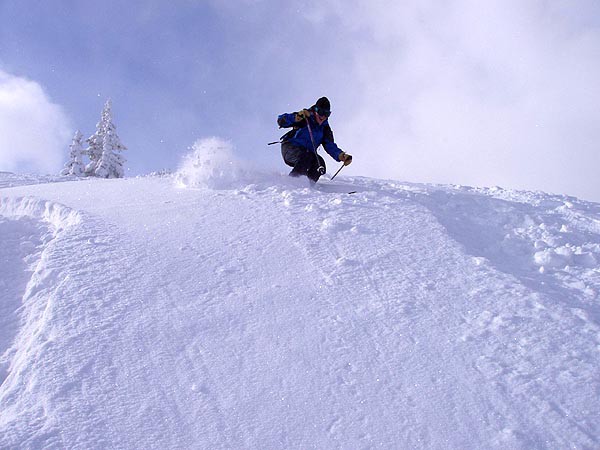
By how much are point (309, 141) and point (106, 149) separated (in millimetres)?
21979

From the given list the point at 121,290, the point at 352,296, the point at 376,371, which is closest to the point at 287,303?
the point at 352,296

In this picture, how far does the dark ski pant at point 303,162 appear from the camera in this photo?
809 cm

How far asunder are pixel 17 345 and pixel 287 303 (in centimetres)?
214

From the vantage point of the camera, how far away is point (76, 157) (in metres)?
27.1

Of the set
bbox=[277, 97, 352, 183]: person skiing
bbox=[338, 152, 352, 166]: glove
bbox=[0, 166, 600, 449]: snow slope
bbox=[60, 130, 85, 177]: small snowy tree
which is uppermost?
bbox=[60, 130, 85, 177]: small snowy tree

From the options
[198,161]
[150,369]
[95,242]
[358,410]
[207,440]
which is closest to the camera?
[207,440]

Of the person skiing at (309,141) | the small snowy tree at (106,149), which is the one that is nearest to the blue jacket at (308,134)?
the person skiing at (309,141)

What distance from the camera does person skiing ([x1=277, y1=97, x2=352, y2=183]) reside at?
8125 millimetres

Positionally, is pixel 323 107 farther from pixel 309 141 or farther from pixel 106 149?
pixel 106 149

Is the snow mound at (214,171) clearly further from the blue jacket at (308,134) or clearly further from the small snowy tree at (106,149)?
the small snowy tree at (106,149)

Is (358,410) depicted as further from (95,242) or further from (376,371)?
(95,242)

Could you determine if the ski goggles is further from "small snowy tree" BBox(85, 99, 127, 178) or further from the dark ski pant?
"small snowy tree" BBox(85, 99, 127, 178)

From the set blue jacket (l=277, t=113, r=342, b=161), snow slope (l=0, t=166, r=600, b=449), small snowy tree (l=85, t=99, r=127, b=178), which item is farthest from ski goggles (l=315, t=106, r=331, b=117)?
small snowy tree (l=85, t=99, r=127, b=178)

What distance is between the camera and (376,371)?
3.40 metres
